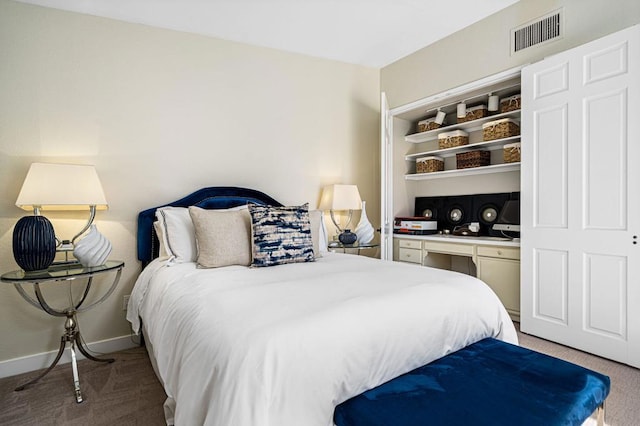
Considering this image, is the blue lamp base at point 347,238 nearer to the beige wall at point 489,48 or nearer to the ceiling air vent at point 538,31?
the beige wall at point 489,48

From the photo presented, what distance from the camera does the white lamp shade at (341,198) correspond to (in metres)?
3.54

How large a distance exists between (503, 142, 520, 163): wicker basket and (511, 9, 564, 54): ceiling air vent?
31.2 inches

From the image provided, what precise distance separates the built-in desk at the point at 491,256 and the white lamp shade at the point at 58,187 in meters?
2.93

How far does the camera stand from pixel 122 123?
2781 millimetres

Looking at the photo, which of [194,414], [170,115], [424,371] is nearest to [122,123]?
[170,115]

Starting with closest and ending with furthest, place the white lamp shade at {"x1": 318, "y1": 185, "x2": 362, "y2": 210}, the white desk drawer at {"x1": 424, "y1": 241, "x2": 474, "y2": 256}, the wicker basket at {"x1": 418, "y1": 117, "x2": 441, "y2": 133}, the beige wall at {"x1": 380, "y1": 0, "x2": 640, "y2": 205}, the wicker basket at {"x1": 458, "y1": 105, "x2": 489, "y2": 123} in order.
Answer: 1. the beige wall at {"x1": 380, "y1": 0, "x2": 640, "y2": 205}
2. the white desk drawer at {"x1": 424, "y1": 241, "x2": 474, "y2": 256}
3. the wicker basket at {"x1": 458, "y1": 105, "x2": 489, "y2": 123}
4. the white lamp shade at {"x1": 318, "y1": 185, "x2": 362, "y2": 210}
5. the wicker basket at {"x1": 418, "y1": 117, "x2": 441, "y2": 133}

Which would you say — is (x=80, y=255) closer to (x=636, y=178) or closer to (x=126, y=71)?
(x=126, y=71)

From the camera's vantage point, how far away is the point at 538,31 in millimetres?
2799

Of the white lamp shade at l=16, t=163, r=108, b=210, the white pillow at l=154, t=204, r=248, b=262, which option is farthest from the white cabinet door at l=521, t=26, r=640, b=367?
the white lamp shade at l=16, t=163, r=108, b=210

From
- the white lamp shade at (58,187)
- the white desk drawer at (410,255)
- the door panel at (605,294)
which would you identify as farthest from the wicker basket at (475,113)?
the white lamp shade at (58,187)

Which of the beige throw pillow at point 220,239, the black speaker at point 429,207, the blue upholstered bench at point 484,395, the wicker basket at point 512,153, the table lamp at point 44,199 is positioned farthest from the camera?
the black speaker at point 429,207

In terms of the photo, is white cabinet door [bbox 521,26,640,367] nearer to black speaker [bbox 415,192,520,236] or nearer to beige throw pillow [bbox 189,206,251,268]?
black speaker [bbox 415,192,520,236]

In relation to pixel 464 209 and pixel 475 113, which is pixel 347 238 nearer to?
pixel 464 209

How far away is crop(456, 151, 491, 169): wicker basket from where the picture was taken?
3457mm
